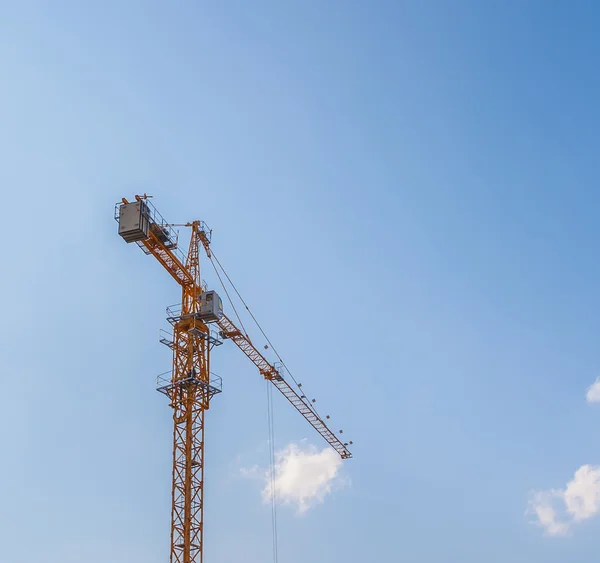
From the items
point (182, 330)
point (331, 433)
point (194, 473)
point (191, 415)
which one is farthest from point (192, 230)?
point (331, 433)

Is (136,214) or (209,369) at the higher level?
(136,214)

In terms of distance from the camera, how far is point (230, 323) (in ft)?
203

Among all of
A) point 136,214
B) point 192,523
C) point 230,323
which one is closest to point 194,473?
point 192,523

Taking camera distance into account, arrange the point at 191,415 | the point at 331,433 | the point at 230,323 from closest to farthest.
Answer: the point at 191,415
the point at 230,323
the point at 331,433

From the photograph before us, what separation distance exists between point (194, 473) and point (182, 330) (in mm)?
11021

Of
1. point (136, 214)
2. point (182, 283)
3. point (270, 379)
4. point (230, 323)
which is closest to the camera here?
point (136, 214)

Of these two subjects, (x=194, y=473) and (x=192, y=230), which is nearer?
(x=194, y=473)

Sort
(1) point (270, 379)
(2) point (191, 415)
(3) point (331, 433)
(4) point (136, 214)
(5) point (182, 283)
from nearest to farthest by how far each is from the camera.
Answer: (4) point (136, 214) → (2) point (191, 415) → (5) point (182, 283) → (1) point (270, 379) → (3) point (331, 433)

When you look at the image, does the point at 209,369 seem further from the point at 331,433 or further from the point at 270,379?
the point at 331,433

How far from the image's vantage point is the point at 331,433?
90.9 metres

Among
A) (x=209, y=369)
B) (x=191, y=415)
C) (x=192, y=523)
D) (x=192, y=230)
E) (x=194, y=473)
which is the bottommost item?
(x=192, y=523)

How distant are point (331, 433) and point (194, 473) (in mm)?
41246

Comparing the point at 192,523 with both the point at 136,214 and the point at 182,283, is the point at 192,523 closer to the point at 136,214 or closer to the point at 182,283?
the point at 182,283

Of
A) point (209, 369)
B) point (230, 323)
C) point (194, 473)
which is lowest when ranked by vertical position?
point (194, 473)
